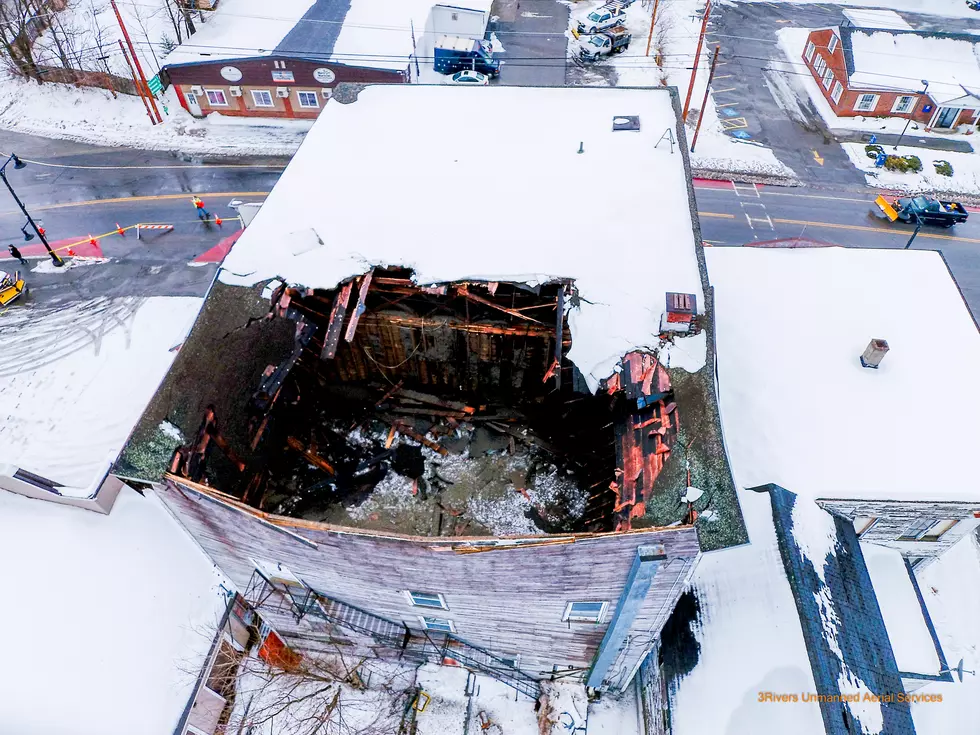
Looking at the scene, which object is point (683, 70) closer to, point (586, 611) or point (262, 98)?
point (262, 98)

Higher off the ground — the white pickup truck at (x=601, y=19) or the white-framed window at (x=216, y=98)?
the white pickup truck at (x=601, y=19)

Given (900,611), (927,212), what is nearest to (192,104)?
(927,212)

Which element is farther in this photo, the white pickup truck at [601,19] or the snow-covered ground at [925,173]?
the white pickup truck at [601,19]

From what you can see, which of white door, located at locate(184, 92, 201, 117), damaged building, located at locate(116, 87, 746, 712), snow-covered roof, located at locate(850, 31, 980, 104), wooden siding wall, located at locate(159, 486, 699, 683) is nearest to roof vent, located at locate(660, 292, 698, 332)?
damaged building, located at locate(116, 87, 746, 712)

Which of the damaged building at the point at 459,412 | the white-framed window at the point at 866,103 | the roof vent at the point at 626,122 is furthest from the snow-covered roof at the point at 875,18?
the damaged building at the point at 459,412

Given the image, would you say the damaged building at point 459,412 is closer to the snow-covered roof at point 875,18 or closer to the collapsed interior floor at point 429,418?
the collapsed interior floor at point 429,418

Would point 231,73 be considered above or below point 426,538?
below
